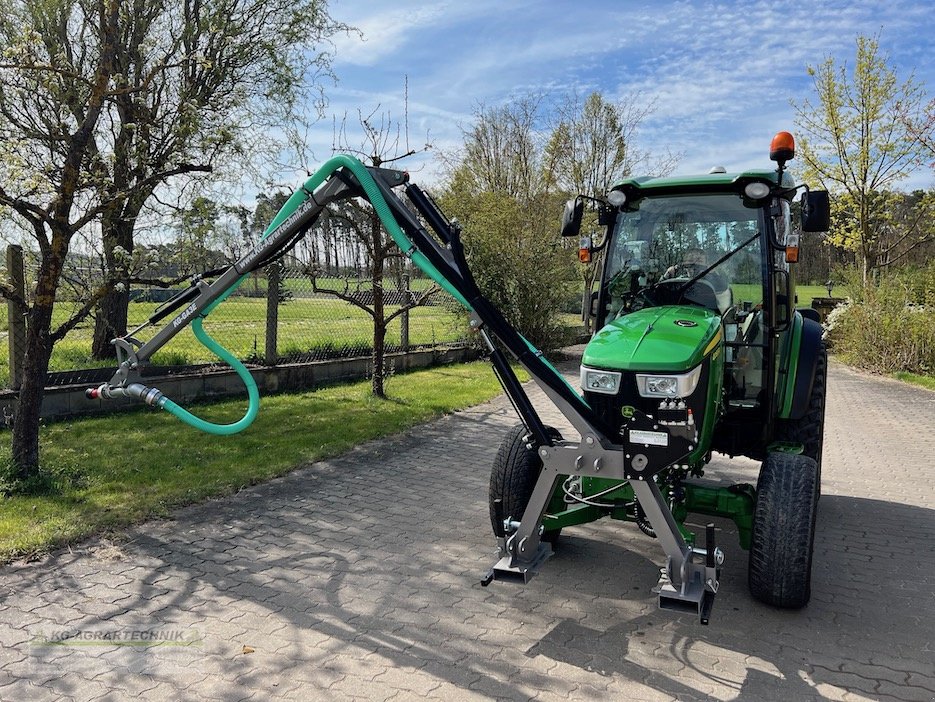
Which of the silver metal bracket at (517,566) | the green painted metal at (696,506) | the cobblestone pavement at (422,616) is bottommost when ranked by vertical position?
the cobblestone pavement at (422,616)

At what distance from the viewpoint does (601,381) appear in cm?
367

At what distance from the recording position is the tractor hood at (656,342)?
3.56 m

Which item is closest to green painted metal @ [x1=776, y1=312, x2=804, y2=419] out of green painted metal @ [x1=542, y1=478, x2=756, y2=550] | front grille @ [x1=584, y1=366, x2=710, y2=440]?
green painted metal @ [x1=542, y1=478, x2=756, y2=550]

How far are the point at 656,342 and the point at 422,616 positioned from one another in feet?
6.44

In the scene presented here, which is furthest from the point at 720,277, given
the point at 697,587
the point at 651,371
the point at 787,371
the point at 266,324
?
the point at 266,324

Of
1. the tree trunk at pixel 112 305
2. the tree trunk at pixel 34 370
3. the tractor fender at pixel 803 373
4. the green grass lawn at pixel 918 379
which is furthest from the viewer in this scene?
the green grass lawn at pixel 918 379

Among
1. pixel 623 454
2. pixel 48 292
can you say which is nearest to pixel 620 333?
pixel 623 454

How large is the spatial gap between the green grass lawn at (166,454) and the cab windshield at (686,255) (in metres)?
3.66

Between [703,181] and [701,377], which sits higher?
[703,181]

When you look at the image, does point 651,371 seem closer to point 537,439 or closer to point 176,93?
point 537,439

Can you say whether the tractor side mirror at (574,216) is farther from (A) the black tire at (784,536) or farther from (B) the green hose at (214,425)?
(B) the green hose at (214,425)

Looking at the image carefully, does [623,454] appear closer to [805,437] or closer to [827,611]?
[827,611]

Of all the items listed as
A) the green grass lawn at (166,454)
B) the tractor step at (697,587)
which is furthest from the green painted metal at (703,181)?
the green grass lawn at (166,454)

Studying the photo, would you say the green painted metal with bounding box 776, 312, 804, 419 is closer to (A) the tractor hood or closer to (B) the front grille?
(A) the tractor hood
